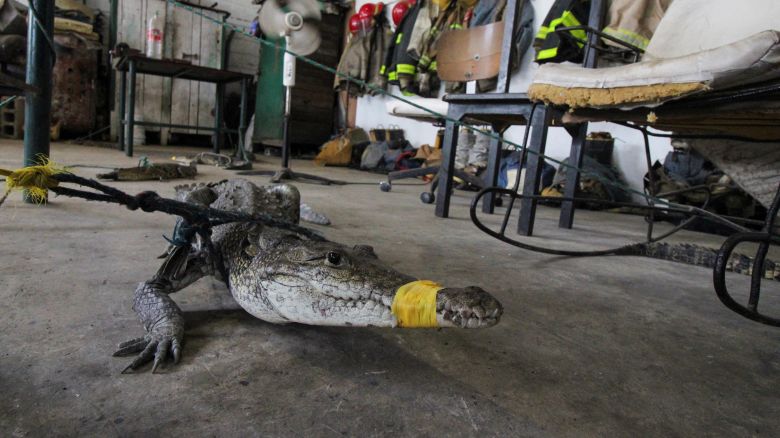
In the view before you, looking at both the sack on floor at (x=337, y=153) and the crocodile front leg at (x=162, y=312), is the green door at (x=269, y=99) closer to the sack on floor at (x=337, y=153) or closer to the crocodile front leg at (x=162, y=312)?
the sack on floor at (x=337, y=153)

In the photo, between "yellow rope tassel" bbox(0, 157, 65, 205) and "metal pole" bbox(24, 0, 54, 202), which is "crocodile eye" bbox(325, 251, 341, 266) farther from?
"metal pole" bbox(24, 0, 54, 202)

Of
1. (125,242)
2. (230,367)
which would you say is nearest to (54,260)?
(125,242)

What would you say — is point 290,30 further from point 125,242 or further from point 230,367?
point 230,367

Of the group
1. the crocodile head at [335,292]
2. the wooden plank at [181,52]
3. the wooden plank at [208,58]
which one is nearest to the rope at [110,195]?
the crocodile head at [335,292]

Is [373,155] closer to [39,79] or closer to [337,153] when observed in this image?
[337,153]

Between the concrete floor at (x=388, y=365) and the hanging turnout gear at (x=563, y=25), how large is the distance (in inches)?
145

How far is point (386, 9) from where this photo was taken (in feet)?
28.1

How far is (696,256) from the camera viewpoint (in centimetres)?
233

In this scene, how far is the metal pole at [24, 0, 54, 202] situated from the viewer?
7.70 ft

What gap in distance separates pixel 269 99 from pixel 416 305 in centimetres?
905

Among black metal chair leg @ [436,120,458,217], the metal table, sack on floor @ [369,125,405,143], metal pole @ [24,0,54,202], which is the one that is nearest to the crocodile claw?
metal pole @ [24,0,54,202]

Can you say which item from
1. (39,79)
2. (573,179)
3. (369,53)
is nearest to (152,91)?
(369,53)

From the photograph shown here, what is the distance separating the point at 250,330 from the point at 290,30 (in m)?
4.62

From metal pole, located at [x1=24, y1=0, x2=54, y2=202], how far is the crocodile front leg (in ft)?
5.07
